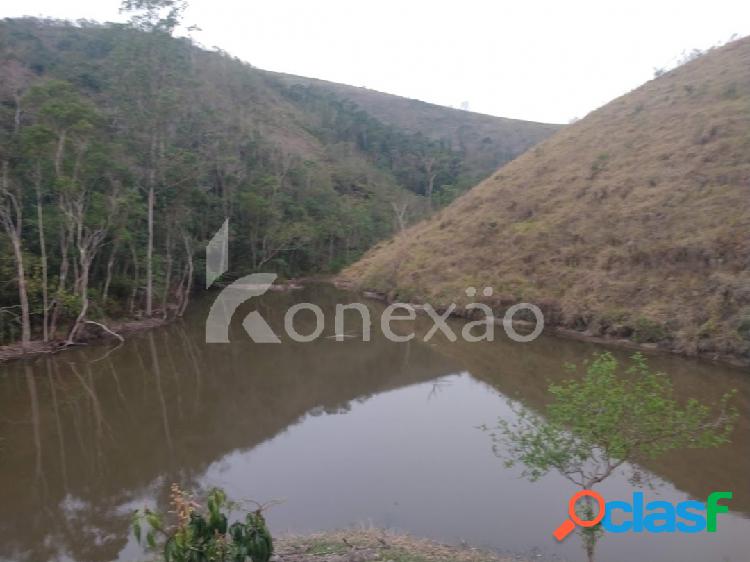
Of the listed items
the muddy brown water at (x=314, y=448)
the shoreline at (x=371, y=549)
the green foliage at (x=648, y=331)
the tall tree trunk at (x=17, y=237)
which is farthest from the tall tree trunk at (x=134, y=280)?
the green foliage at (x=648, y=331)

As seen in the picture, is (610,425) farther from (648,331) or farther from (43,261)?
(43,261)

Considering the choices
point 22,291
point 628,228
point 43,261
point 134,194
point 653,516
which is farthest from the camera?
point 628,228

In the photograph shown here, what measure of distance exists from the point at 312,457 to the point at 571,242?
55.6ft

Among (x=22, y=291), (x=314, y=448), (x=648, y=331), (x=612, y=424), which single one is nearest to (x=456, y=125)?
(x=648, y=331)

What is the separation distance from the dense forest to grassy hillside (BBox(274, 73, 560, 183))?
3491cm

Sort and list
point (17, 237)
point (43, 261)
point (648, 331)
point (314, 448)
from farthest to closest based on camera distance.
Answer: point (648, 331), point (43, 261), point (17, 237), point (314, 448)

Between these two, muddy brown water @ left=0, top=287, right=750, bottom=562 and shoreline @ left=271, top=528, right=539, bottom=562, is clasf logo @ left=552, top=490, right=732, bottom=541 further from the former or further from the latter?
shoreline @ left=271, top=528, right=539, bottom=562

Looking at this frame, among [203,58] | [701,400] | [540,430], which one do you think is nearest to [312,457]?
[540,430]

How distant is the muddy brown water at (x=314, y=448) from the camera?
7773 millimetres

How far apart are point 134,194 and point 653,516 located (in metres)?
18.7

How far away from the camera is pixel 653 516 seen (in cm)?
771

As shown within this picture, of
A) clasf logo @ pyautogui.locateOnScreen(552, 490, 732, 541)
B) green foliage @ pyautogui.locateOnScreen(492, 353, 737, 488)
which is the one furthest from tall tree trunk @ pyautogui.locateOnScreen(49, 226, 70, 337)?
green foliage @ pyautogui.locateOnScreen(492, 353, 737, 488)

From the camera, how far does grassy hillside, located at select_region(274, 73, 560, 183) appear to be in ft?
260

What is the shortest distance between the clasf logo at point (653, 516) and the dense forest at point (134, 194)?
15373 mm
